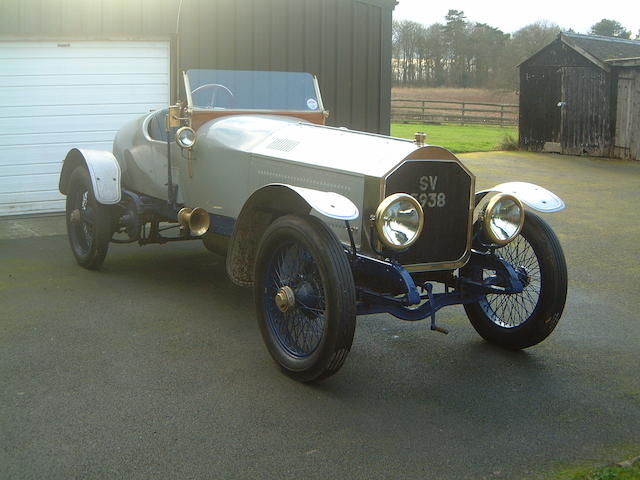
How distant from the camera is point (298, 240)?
4625 mm

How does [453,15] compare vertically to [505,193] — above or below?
above

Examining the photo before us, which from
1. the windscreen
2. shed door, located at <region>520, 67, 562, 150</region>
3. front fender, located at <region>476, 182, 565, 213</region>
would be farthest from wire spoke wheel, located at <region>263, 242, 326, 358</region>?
shed door, located at <region>520, 67, 562, 150</region>

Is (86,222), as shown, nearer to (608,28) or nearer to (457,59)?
(457,59)

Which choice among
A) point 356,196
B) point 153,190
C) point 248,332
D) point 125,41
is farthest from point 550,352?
point 125,41

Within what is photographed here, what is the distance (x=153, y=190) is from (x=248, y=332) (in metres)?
2.11

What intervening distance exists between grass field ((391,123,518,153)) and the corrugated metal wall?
798 cm

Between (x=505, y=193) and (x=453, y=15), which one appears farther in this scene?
(x=453, y=15)

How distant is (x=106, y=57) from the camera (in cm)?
1057

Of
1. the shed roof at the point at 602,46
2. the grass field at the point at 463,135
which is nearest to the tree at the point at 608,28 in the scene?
the grass field at the point at 463,135

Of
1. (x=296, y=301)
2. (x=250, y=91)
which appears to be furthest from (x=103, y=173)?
(x=296, y=301)

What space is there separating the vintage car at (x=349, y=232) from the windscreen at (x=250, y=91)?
246 millimetres

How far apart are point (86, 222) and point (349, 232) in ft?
11.5

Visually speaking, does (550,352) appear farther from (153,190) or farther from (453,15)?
(453,15)

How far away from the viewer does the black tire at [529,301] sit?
506 cm
